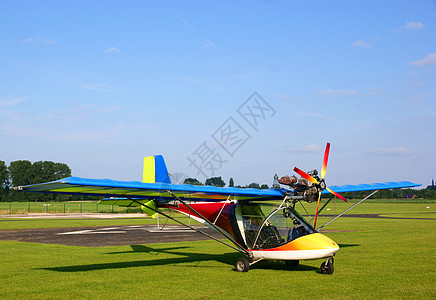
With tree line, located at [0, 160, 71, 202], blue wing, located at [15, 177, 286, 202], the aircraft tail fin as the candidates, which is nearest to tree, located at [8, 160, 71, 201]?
tree line, located at [0, 160, 71, 202]

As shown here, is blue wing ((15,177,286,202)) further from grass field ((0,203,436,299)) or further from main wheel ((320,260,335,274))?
main wheel ((320,260,335,274))

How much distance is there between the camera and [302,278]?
1204 centimetres

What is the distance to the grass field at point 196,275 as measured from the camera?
10.2m

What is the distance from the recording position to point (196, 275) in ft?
41.8

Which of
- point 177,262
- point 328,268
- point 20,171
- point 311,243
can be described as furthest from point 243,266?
point 20,171

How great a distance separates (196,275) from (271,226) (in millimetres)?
2691

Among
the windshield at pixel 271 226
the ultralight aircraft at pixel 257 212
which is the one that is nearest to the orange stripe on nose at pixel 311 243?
the ultralight aircraft at pixel 257 212

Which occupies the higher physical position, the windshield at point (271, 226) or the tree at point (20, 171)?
the tree at point (20, 171)

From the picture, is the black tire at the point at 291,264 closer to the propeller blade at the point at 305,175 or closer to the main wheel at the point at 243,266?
the main wheel at the point at 243,266

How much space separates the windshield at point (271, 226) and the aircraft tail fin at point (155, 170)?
491 centimetres

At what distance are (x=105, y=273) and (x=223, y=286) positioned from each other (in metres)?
3.99

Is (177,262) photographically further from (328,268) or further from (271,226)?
(328,268)

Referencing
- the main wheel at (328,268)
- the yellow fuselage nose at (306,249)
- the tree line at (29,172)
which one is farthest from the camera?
the tree line at (29,172)

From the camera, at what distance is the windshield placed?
12.8 m
